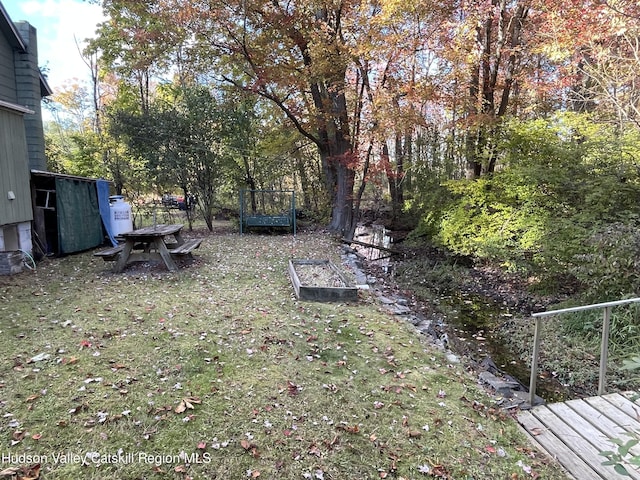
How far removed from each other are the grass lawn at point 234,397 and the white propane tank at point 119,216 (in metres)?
4.35

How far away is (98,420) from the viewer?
2.45 meters

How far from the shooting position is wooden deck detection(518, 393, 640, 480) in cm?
246

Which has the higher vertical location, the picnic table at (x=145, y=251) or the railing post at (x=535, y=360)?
the picnic table at (x=145, y=251)

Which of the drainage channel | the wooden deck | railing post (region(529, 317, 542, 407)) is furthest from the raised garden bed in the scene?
the wooden deck

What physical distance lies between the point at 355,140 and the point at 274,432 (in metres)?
9.00

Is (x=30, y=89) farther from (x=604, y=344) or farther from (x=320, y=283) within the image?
(x=604, y=344)

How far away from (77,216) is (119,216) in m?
1.12

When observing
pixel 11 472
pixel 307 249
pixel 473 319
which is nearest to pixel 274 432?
pixel 11 472

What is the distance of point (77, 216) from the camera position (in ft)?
26.8

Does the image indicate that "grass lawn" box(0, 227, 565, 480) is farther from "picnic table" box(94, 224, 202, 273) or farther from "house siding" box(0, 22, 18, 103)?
"house siding" box(0, 22, 18, 103)

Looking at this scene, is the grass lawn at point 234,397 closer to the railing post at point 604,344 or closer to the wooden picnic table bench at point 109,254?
the railing post at point 604,344

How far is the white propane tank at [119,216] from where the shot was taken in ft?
30.1

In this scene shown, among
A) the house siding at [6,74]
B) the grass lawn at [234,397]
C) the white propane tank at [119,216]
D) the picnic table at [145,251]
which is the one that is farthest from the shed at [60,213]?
the grass lawn at [234,397]

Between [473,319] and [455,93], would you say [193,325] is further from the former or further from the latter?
[455,93]
